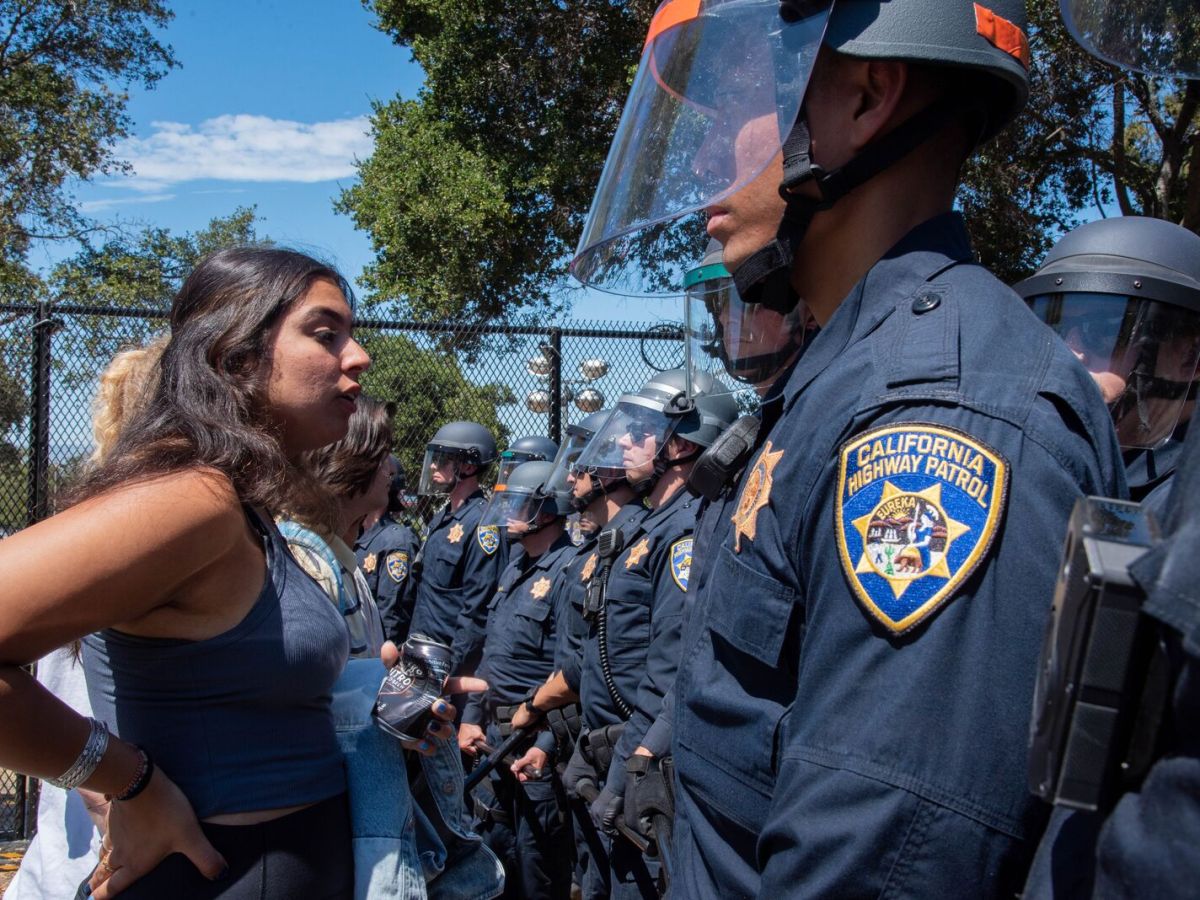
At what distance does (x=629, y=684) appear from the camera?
15.2 ft

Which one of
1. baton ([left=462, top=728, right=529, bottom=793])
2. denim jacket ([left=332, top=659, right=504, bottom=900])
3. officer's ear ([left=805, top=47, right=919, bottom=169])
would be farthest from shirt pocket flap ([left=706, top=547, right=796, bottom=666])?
baton ([left=462, top=728, right=529, bottom=793])

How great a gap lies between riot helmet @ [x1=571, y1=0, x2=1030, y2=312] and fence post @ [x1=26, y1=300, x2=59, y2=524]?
580 cm

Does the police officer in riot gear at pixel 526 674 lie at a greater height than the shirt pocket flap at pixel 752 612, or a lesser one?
lesser

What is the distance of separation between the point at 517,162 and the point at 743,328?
12038 mm

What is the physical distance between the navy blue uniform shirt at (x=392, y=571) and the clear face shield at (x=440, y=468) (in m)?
0.50

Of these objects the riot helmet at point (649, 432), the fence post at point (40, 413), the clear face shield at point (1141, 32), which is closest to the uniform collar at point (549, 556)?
the riot helmet at point (649, 432)

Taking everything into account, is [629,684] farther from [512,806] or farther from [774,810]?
[774,810]

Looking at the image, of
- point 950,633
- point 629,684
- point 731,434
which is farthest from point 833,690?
point 629,684

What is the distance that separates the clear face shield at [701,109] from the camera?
4.80 feet

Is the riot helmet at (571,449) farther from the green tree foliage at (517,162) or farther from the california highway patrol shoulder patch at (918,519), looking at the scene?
the green tree foliage at (517,162)

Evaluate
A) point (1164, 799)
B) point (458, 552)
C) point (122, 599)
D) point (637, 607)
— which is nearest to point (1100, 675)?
point (1164, 799)

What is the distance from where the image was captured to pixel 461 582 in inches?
297

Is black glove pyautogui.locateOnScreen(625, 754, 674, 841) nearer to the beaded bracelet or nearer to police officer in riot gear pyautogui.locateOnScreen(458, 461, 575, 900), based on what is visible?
the beaded bracelet

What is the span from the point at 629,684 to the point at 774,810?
11.7 feet
